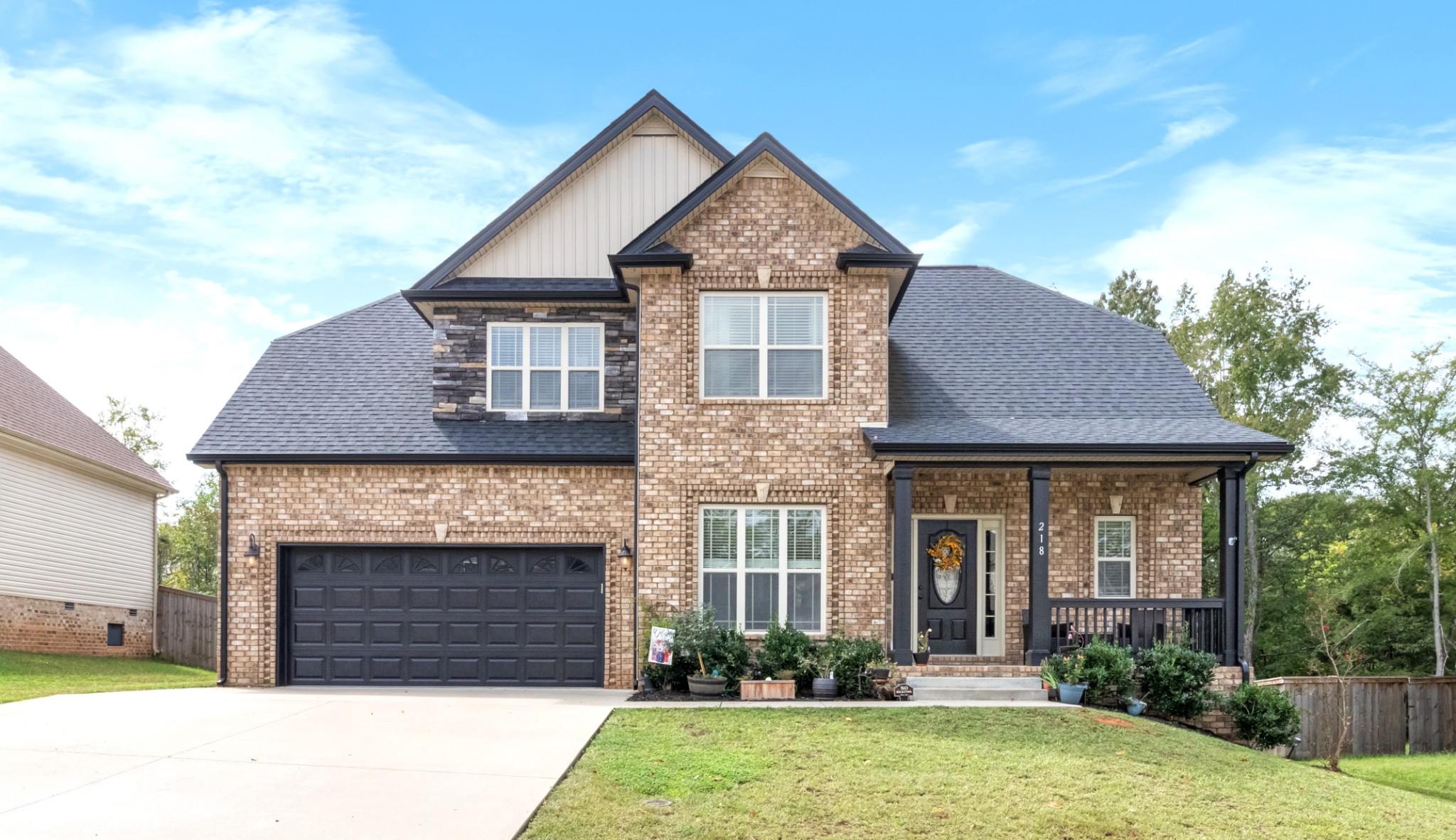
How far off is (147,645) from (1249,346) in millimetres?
26980

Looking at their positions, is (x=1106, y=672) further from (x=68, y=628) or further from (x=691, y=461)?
(x=68, y=628)

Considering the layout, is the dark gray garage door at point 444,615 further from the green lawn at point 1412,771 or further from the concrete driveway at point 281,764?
the green lawn at point 1412,771

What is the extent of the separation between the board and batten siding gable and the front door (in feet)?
53.9

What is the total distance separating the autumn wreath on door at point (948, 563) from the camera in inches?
631

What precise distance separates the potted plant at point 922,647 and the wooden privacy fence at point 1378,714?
5461mm

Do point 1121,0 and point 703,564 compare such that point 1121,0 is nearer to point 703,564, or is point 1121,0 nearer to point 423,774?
point 703,564

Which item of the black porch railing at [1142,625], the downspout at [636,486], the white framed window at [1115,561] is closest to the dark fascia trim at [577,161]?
the downspout at [636,486]

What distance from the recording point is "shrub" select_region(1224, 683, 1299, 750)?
44.4ft

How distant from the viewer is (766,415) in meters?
14.9

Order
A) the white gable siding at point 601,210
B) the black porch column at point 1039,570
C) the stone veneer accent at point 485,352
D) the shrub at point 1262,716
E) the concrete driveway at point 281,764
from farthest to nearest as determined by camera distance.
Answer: the white gable siding at point 601,210 → the stone veneer accent at point 485,352 → the black porch column at point 1039,570 → the shrub at point 1262,716 → the concrete driveway at point 281,764

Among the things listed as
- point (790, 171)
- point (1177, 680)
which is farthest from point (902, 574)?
point (790, 171)

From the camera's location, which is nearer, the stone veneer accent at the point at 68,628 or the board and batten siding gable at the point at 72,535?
the stone veneer accent at the point at 68,628

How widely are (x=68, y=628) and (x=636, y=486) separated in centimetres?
1425

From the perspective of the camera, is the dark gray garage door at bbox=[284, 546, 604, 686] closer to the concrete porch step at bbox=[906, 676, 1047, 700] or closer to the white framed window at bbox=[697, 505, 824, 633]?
the white framed window at bbox=[697, 505, 824, 633]
